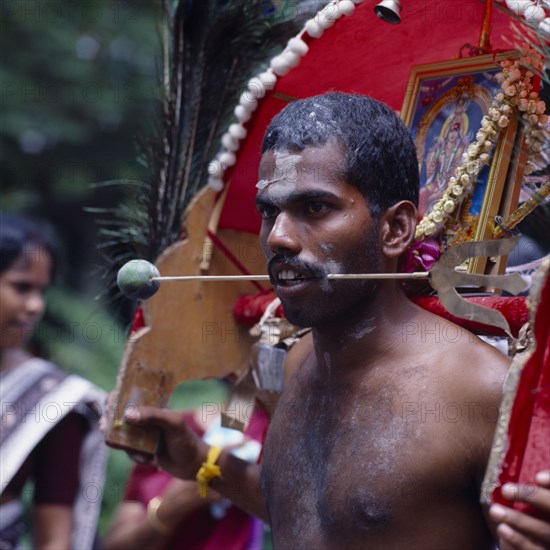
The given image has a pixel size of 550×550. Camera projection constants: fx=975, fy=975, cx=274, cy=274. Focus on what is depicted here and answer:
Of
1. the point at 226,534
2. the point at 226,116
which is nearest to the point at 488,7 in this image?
the point at 226,116

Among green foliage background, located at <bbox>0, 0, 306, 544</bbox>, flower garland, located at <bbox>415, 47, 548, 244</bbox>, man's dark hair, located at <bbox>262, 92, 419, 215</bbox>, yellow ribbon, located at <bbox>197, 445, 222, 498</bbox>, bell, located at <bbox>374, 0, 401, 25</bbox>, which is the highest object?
green foliage background, located at <bbox>0, 0, 306, 544</bbox>

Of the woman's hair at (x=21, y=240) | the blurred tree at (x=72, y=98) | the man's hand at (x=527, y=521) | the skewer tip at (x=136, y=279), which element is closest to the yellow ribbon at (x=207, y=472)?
the skewer tip at (x=136, y=279)

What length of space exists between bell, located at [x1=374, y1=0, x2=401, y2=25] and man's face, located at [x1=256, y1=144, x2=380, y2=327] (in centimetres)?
42

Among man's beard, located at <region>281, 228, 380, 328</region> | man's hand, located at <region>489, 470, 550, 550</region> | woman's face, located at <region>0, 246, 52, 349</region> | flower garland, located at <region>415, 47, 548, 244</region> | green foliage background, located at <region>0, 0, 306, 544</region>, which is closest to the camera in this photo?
man's hand, located at <region>489, 470, 550, 550</region>

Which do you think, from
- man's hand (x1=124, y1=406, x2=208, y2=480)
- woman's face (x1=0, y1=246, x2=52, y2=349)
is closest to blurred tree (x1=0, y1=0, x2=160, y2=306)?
woman's face (x1=0, y1=246, x2=52, y2=349)

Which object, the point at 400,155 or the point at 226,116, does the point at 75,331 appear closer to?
the point at 226,116

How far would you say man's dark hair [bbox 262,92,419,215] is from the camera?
7.19ft

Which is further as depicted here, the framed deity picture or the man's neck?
the framed deity picture

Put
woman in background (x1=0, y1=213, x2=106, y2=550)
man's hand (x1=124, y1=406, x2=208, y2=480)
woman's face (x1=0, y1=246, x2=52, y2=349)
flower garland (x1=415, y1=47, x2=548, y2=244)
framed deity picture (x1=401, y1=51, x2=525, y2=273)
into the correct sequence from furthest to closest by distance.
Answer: woman's face (x1=0, y1=246, x2=52, y2=349), woman in background (x1=0, y1=213, x2=106, y2=550), man's hand (x1=124, y1=406, x2=208, y2=480), framed deity picture (x1=401, y1=51, x2=525, y2=273), flower garland (x1=415, y1=47, x2=548, y2=244)

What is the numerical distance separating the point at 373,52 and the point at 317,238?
87 centimetres

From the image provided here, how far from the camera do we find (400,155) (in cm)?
225

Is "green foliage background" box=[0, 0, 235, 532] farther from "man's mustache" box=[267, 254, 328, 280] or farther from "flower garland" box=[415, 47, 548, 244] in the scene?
"man's mustache" box=[267, 254, 328, 280]

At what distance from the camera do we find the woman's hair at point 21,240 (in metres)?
3.70

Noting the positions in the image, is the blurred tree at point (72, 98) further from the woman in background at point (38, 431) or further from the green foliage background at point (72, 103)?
the woman in background at point (38, 431)
